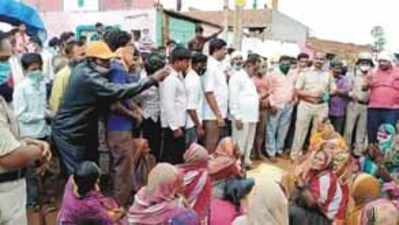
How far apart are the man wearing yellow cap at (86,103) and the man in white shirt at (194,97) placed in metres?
1.82

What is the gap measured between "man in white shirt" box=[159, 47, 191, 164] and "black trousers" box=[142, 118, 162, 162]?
5 centimetres

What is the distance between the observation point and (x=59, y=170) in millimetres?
6711

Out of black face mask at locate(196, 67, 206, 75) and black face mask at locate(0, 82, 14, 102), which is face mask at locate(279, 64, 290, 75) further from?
black face mask at locate(0, 82, 14, 102)

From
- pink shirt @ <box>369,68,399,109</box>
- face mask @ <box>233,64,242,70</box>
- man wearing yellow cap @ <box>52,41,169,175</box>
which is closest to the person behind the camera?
man wearing yellow cap @ <box>52,41,169,175</box>

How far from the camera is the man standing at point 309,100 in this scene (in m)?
11.2

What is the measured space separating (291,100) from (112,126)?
520 cm

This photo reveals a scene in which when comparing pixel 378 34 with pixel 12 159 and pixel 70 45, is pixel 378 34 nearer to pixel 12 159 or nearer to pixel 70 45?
pixel 70 45

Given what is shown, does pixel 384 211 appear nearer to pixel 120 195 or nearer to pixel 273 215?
pixel 273 215

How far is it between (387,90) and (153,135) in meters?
4.41

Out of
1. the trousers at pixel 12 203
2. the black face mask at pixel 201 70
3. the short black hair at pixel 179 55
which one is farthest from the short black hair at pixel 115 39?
the trousers at pixel 12 203

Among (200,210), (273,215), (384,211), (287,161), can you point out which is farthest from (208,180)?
(287,161)

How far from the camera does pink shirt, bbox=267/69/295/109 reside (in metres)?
11.1

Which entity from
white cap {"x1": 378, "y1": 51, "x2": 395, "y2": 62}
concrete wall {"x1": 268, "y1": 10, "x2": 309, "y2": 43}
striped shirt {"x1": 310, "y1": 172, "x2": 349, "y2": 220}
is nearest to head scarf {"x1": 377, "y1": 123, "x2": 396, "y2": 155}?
white cap {"x1": 378, "y1": 51, "x2": 395, "y2": 62}

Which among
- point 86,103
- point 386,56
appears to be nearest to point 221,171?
point 86,103
